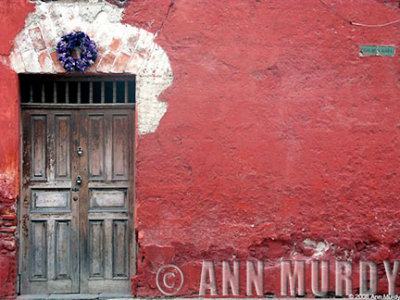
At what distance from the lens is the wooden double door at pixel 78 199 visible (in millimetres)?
4980

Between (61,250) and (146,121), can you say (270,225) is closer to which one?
(146,121)

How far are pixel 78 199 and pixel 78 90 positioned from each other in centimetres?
117

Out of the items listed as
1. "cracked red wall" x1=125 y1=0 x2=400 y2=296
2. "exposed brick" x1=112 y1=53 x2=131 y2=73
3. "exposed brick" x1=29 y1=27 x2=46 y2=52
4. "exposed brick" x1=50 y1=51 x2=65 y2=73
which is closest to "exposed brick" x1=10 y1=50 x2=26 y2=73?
"exposed brick" x1=29 y1=27 x2=46 y2=52

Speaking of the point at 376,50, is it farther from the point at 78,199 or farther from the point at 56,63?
the point at 78,199

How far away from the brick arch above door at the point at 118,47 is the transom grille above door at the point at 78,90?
0.20 meters

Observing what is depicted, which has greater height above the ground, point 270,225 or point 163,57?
point 163,57

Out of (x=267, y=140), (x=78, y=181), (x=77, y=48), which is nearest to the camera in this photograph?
(x=77, y=48)

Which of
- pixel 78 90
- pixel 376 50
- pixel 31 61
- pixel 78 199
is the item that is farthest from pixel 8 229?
pixel 376 50

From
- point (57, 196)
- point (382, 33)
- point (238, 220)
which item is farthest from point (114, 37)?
point (382, 33)

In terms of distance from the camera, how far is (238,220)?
4.86 meters

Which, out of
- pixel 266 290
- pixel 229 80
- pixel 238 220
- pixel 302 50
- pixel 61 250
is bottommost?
pixel 266 290

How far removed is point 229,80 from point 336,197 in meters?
1.65

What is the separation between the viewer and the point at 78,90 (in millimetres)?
5027

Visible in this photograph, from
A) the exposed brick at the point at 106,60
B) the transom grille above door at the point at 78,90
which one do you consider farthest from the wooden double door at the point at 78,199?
the exposed brick at the point at 106,60
